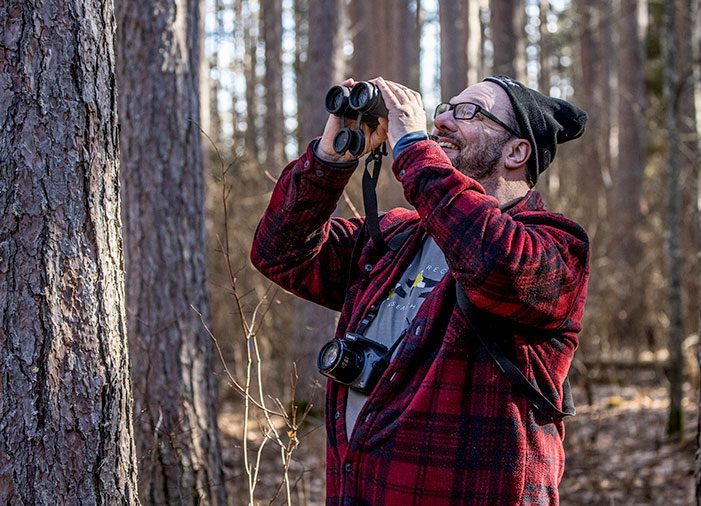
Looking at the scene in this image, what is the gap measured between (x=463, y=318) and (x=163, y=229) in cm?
276

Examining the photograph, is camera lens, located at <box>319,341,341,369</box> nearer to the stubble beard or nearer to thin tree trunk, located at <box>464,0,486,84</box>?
the stubble beard

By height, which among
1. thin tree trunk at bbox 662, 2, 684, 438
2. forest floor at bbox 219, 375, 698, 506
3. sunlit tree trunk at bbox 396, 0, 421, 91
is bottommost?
forest floor at bbox 219, 375, 698, 506

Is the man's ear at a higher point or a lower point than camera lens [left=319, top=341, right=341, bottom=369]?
higher

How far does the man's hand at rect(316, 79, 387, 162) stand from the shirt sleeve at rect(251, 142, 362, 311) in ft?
0.08

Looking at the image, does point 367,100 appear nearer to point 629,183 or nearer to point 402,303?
point 402,303

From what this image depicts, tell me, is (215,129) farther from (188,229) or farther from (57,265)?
(57,265)

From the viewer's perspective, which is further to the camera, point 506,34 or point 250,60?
point 250,60

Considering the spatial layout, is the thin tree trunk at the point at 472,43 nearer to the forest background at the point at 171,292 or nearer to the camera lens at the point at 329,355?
the forest background at the point at 171,292

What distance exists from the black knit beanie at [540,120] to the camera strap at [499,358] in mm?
601

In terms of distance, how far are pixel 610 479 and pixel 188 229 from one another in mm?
3787

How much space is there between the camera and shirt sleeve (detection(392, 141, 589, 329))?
236 cm

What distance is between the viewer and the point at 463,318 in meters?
2.47

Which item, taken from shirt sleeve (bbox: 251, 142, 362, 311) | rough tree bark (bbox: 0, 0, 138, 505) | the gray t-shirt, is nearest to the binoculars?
shirt sleeve (bbox: 251, 142, 362, 311)

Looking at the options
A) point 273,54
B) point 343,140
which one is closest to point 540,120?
point 343,140
